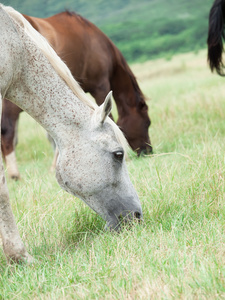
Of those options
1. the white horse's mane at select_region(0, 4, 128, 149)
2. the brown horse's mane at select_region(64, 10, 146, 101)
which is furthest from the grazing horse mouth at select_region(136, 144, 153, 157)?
the white horse's mane at select_region(0, 4, 128, 149)

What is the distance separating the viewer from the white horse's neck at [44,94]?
2748 millimetres

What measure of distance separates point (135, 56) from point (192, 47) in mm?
3119

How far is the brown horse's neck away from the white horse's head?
10.5ft

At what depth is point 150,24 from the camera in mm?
26344

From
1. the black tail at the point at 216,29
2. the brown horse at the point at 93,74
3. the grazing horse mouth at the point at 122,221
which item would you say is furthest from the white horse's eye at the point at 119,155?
the black tail at the point at 216,29

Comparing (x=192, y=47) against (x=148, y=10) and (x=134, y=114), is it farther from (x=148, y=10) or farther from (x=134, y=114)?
(x=134, y=114)

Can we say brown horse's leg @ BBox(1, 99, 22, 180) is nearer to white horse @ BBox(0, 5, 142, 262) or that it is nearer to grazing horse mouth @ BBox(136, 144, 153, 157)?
grazing horse mouth @ BBox(136, 144, 153, 157)

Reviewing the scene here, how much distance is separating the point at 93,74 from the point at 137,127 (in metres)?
0.87

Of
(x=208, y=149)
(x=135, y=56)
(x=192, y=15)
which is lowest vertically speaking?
(x=135, y=56)

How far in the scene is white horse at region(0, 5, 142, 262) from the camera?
2709 mm

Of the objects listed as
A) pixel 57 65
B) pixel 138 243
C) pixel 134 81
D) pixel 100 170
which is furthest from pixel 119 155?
pixel 134 81

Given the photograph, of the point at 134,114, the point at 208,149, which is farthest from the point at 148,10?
the point at 208,149

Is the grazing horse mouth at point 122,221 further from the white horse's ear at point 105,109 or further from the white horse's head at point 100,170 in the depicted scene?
the white horse's ear at point 105,109

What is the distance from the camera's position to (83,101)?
2828mm
